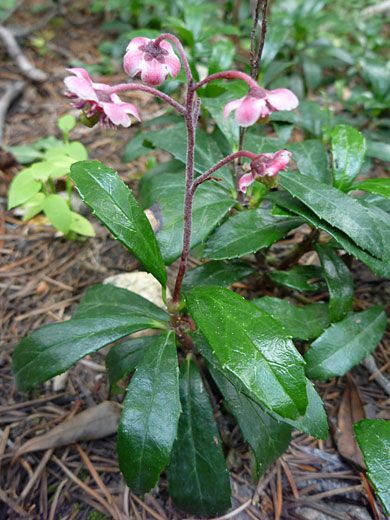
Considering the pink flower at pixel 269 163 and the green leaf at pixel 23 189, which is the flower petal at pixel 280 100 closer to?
the pink flower at pixel 269 163

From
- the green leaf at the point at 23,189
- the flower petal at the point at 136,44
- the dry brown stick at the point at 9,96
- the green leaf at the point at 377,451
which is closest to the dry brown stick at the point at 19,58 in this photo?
the dry brown stick at the point at 9,96

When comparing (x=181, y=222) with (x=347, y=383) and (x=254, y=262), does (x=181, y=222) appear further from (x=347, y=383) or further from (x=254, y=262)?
(x=347, y=383)

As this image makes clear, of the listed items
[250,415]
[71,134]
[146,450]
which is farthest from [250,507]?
[71,134]

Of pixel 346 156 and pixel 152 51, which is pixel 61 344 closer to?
pixel 152 51

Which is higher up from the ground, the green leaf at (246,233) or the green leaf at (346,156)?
the green leaf at (346,156)

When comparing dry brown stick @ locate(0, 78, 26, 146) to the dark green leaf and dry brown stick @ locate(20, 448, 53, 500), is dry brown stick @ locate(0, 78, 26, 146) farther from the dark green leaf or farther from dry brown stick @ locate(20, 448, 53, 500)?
dry brown stick @ locate(20, 448, 53, 500)

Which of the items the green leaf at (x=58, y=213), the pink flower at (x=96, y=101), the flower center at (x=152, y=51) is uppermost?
the flower center at (x=152, y=51)

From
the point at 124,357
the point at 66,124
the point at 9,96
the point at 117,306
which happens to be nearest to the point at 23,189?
the point at 66,124
